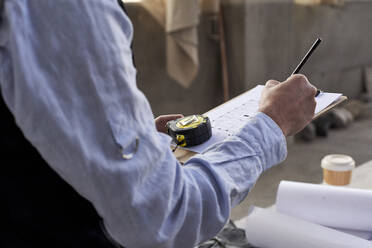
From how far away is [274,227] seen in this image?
109 centimetres

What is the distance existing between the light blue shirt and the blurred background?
79.1 inches

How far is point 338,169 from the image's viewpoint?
1440mm

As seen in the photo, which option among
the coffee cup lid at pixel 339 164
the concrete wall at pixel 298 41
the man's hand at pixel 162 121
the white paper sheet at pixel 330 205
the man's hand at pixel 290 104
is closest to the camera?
the man's hand at pixel 290 104

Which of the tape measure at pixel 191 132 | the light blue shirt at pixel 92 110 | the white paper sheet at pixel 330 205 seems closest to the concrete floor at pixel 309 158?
the white paper sheet at pixel 330 205

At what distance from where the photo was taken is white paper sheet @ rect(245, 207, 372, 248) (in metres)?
1.01

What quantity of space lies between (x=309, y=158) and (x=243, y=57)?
3.14 feet

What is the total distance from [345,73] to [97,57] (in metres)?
4.54

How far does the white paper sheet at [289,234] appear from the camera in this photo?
101 cm

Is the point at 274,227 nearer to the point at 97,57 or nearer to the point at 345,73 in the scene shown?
the point at 97,57

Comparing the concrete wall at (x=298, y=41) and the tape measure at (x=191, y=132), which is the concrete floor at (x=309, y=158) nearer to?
the concrete wall at (x=298, y=41)

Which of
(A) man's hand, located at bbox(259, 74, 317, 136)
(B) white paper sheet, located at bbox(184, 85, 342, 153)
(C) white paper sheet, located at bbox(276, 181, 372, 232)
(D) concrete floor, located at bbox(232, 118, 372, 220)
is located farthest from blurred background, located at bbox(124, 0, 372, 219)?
(A) man's hand, located at bbox(259, 74, 317, 136)

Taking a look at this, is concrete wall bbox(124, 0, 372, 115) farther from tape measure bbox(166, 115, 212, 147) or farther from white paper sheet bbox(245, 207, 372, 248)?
tape measure bbox(166, 115, 212, 147)

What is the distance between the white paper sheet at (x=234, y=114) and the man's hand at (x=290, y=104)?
12 centimetres

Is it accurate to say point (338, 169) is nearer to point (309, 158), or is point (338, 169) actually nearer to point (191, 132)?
point (191, 132)
